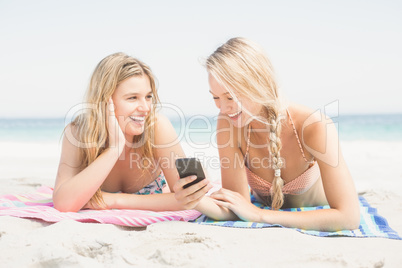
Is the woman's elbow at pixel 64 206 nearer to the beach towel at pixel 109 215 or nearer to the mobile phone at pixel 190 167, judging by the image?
the beach towel at pixel 109 215

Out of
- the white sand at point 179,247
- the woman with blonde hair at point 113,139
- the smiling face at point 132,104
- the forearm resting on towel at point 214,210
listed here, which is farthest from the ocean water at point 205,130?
the white sand at point 179,247

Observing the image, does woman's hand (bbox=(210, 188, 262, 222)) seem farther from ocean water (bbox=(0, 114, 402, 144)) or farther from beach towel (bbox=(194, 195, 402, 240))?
ocean water (bbox=(0, 114, 402, 144))

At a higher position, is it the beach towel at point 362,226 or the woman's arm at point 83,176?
the woman's arm at point 83,176

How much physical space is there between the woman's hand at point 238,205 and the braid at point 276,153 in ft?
1.36

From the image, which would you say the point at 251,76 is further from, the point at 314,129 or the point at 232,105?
the point at 314,129

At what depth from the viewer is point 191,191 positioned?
2.66m

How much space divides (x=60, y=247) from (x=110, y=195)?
1324 millimetres

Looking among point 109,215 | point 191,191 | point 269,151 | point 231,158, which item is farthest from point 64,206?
point 269,151

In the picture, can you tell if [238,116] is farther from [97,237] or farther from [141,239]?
[97,237]

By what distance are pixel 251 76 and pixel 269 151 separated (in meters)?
0.69

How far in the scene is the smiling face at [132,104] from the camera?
138 inches

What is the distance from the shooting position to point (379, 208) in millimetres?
4016

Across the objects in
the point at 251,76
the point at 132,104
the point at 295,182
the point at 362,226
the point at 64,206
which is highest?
the point at 251,76

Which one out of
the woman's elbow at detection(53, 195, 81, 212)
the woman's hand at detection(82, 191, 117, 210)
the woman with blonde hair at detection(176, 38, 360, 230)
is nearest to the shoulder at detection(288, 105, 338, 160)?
the woman with blonde hair at detection(176, 38, 360, 230)
